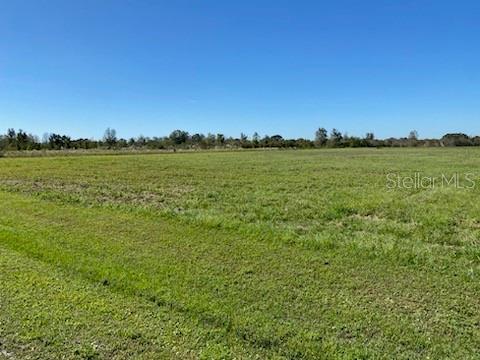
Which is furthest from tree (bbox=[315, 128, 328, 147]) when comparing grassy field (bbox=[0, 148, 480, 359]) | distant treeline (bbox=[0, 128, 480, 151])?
grassy field (bbox=[0, 148, 480, 359])

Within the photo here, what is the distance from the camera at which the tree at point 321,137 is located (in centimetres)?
11204

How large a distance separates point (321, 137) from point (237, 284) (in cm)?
11350

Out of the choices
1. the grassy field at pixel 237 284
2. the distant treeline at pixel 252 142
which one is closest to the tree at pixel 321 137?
the distant treeline at pixel 252 142

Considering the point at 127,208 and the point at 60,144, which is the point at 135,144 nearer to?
the point at 60,144

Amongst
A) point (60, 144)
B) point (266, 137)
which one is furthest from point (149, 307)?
point (266, 137)

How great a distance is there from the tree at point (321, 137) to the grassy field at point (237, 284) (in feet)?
341

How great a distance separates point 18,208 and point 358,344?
36.0 feet

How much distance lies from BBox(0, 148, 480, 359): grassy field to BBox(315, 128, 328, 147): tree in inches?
4096

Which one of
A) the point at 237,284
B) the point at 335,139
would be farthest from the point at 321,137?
the point at 237,284

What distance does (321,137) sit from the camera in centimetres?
11450

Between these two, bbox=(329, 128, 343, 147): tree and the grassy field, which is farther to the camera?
bbox=(329, 128, 343, 147): tree

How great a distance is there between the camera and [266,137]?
111 m

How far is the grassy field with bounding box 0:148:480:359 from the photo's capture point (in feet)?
11.4

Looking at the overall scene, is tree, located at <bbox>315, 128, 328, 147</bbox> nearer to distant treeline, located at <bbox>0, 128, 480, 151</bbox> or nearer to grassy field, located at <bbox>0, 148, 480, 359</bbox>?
distant treeline, located at <bbox>0, 128, 480, 151</bbox>
